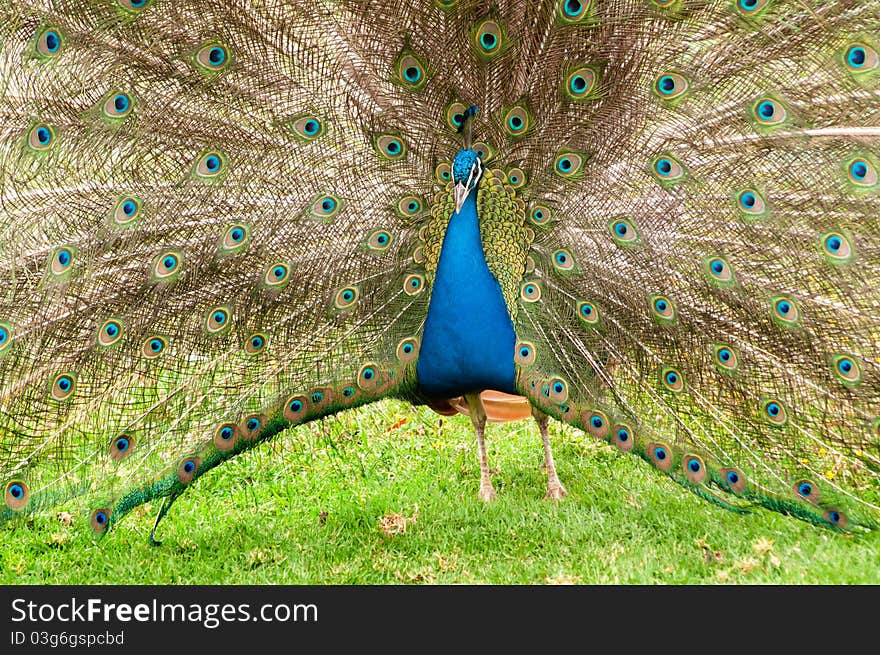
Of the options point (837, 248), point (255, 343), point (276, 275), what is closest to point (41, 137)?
point (276, 275)

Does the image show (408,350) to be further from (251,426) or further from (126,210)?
(126,210)

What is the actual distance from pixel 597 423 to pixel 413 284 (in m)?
0.92

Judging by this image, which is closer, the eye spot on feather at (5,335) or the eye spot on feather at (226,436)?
the eye spot on feather at (5,335)

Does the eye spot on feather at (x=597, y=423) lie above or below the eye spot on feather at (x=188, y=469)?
above

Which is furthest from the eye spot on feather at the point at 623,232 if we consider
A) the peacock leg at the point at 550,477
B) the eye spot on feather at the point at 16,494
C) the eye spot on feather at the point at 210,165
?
the eye spot on feather at the point at 16,494

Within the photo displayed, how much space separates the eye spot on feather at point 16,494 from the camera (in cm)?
359

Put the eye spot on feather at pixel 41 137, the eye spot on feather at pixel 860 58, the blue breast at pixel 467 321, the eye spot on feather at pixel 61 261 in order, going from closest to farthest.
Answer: the eye spot on feather at pixel 860 58 → the eye spot on feather at pixel 41 137 → the eye spot on feather at pixel 61 261 → the blue breast at pixel 467 321

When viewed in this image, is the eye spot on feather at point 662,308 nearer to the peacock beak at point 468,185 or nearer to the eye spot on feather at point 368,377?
the peacock beak at point 468,185

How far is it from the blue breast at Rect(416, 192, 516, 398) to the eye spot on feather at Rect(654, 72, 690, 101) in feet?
2.53

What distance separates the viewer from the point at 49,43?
10.9 feet

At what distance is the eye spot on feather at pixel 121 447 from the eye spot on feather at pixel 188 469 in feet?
0.64

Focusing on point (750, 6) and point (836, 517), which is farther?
Result: point (836, 517)

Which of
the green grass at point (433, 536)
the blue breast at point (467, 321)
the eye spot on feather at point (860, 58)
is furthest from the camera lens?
the green grass at point (433, 536)

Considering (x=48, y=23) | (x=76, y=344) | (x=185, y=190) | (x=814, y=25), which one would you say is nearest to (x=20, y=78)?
(x=48, y=23)
